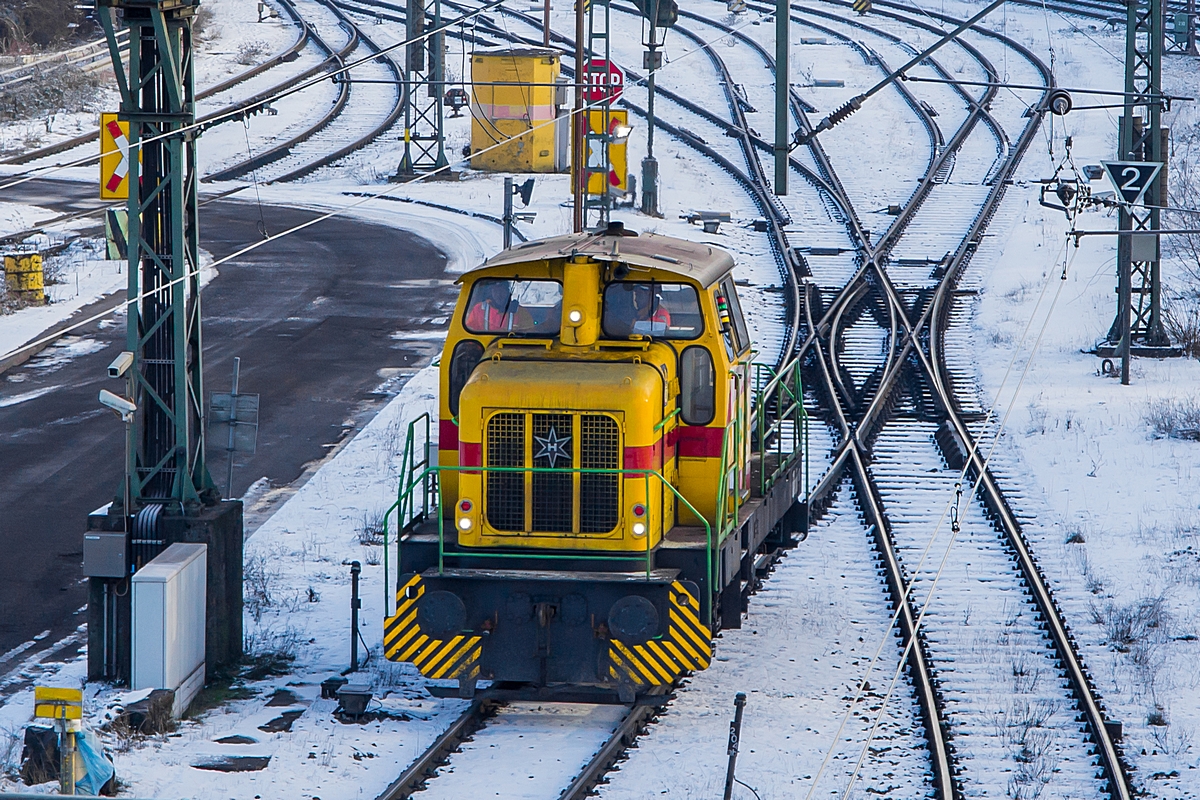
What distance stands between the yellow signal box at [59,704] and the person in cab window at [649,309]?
4.53 m

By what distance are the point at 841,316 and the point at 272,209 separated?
14777 millimetres

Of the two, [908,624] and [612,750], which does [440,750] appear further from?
[908,624]

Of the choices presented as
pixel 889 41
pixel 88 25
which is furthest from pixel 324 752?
pixel 88 25

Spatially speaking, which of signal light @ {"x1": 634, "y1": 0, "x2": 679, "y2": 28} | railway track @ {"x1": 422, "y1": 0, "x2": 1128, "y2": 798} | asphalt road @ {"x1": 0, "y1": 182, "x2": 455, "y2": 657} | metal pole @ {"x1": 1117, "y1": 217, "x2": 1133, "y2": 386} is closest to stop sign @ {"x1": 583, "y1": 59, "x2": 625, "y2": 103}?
signal light @ {"x1": 634, "y1": 0, "x2": 679, "y2": 28}

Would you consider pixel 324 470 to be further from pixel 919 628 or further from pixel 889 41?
pixel 889 41

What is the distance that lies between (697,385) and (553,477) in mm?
1375

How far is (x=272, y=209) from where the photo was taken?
34906mm

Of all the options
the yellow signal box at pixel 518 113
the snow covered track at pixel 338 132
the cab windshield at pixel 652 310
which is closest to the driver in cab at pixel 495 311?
the cab windshield at pixel 652 310

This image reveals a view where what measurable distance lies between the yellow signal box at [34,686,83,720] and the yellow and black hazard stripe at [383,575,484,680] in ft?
7.81

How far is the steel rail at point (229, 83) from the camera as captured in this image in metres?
38.5

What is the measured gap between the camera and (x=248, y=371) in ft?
73.6

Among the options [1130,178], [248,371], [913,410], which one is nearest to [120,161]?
[248,371]

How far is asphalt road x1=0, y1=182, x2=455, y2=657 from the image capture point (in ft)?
49.6

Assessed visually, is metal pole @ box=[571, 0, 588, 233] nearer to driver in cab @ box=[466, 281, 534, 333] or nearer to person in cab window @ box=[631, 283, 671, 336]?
driver in cab @ box=[466, 281, 534, 333]
